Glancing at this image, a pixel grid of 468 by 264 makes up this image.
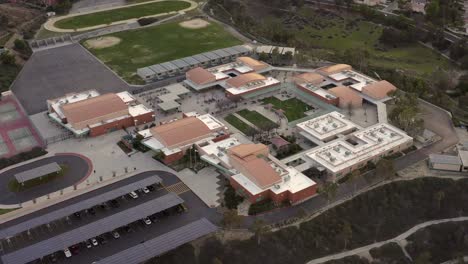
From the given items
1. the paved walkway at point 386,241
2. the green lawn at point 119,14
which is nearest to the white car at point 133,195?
the paved walkway at point 386,241

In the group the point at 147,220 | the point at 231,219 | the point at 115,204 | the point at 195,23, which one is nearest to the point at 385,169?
the point at 231,219

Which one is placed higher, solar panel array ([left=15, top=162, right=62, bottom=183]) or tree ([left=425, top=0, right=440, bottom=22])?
tree ([left=425, top=0, right=440, bottom=22])

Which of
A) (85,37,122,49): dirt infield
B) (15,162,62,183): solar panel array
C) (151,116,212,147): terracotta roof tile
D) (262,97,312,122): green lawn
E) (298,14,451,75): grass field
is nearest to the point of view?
(15,162,62,183): solar panel array

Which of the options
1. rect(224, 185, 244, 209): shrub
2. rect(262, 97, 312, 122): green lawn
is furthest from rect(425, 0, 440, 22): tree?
rect(224, 185, 244, 209): shrub

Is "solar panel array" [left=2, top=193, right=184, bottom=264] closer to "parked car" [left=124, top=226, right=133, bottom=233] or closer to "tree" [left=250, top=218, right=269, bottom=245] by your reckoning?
"parked car" [left=124, top=226, right=133, bottom=233]

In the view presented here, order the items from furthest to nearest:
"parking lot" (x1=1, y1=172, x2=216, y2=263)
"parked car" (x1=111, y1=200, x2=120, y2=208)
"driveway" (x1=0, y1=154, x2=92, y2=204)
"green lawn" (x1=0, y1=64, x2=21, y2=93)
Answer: "green lawn" (x1=0, y1=64, x2=21, y2=93) < "driveway" (x1=0, y1=154, x2=92, y2=204) < "parked car" (x1=111, y1=200, x2=120, y2=208) < "parking lot" (x1=1, y1=172, x2=216, y2=263)

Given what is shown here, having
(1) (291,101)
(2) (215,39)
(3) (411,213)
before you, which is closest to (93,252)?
(3) (411,213)

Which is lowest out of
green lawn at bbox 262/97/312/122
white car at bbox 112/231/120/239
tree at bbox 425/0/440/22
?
white car at bbox 112/231/120/239

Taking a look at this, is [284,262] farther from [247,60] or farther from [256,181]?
[247,60]
